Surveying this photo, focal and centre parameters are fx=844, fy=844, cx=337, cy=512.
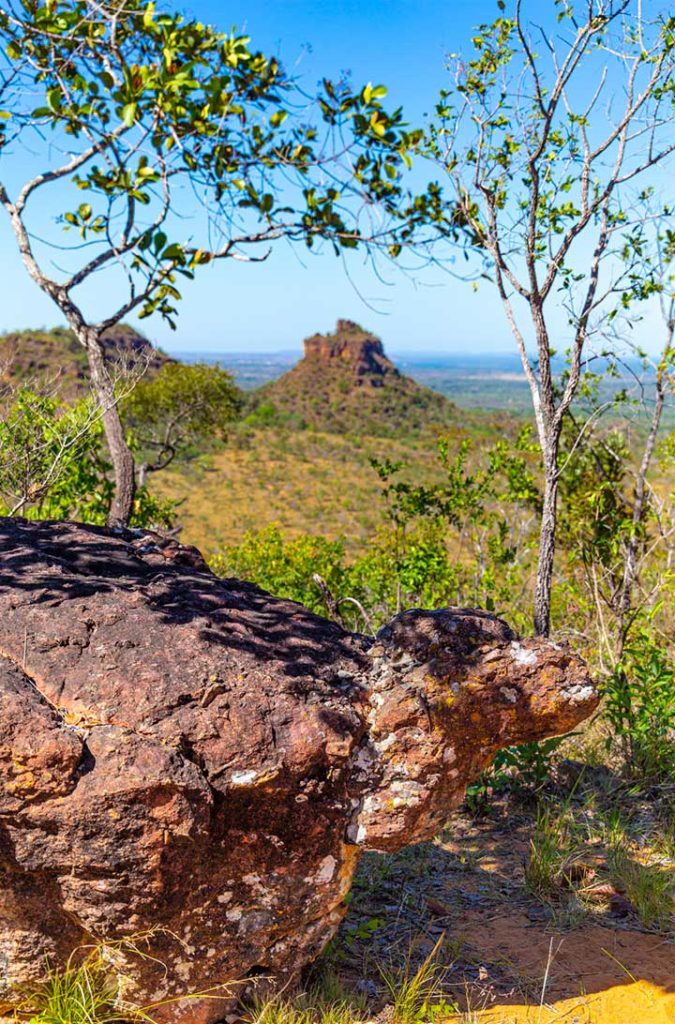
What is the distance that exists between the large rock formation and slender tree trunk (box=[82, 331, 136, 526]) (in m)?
1.86

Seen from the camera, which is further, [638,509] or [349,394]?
[349,394]

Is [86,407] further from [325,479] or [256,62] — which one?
[325,479]

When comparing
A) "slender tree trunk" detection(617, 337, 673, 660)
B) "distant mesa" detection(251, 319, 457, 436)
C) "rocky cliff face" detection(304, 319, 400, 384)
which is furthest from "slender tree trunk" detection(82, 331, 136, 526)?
"rocky cliff face" detection(304, 319, 400, 384)

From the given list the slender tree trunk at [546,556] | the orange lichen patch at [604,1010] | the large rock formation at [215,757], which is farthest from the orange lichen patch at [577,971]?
the slender tree trunk at [546,556]

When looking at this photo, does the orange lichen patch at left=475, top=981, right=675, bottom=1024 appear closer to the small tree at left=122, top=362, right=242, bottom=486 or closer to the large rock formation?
the large rock formation

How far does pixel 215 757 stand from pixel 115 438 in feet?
9.79

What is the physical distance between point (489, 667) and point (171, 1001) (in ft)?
5.38

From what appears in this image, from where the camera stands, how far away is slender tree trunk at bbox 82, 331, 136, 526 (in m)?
5.32

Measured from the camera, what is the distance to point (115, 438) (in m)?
5.36

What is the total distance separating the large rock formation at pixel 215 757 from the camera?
2.71 meters

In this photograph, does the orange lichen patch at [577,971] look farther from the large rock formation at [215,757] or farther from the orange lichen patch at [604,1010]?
the large rock formation at [215,757]

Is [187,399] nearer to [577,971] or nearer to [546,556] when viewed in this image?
[546,556]

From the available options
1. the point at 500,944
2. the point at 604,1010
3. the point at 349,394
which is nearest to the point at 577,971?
the point at 604,1010

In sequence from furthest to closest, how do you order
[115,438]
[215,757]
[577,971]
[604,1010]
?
[115,438]
[577,971]
[604,1010]
[215,757]
